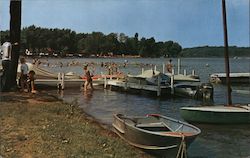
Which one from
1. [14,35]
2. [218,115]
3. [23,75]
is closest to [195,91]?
[218,115]

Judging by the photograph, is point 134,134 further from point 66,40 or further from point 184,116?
point 66,40

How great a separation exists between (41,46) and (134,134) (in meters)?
175

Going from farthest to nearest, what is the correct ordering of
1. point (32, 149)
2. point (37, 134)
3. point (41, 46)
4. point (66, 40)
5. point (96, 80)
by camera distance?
point (66, 40)
point (41, 46)
point (96, 80)
point (37, 134)
point (32, 149)

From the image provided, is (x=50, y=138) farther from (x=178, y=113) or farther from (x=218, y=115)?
(x=178, y=113)

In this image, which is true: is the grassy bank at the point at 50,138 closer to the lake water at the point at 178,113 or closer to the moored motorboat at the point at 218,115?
the lake water at the point at 178,113

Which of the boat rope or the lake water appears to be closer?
the boat rope

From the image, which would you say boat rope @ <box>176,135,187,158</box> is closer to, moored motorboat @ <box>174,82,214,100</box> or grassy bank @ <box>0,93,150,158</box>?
grassy bank @ <box>0,93,150,158</box>

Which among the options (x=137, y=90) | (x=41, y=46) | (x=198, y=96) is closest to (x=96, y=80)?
(x=137, y=90)

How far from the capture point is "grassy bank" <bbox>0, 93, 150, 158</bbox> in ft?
30.8

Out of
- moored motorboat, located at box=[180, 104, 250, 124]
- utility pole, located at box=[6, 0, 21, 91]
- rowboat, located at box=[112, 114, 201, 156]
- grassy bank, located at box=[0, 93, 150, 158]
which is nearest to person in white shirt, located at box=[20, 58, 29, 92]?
utility pole, located at box=[6, 0, 21, 91]

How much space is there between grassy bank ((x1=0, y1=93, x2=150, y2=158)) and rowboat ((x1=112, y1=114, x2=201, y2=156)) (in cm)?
38

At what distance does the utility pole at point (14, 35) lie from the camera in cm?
→ 1994

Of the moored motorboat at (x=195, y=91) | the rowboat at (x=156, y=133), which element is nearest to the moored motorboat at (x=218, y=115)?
the rowboat at (x=156, y=133)

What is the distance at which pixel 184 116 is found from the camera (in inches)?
800
